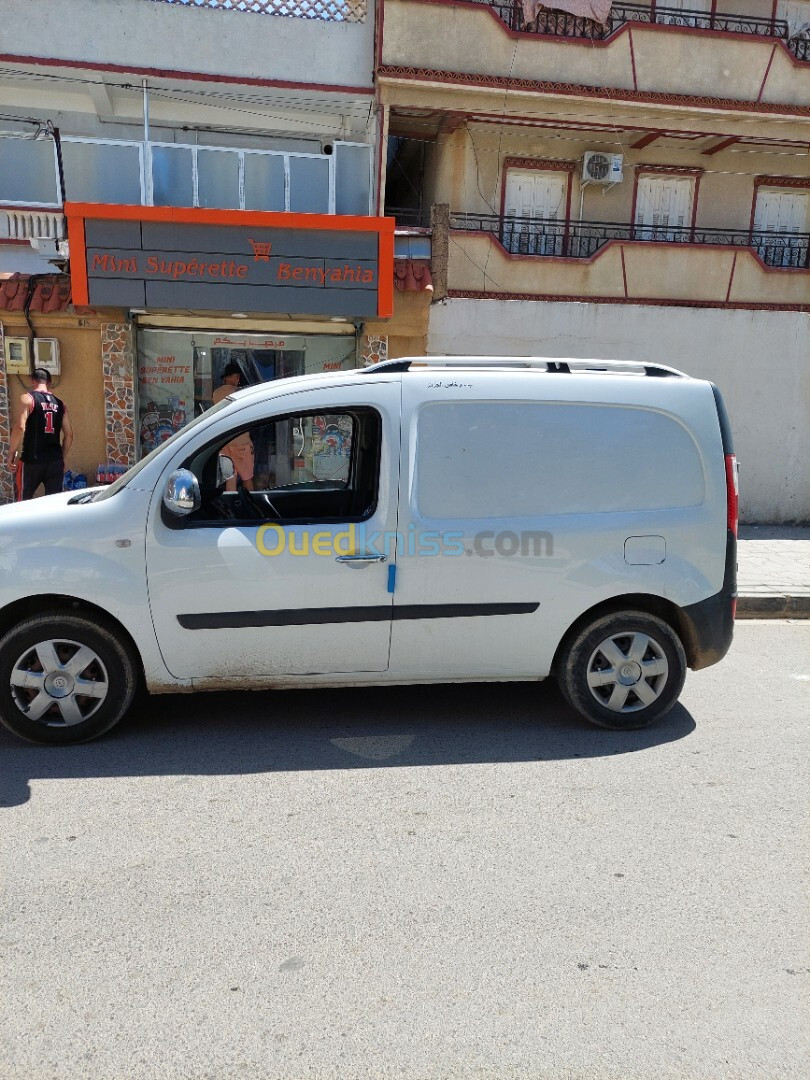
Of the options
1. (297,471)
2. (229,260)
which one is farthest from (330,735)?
(229,260)

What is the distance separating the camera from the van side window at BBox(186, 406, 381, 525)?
4152mm

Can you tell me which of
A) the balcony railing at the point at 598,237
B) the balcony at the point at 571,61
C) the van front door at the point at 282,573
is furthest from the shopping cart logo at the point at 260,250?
the van front door at the point at 282,573

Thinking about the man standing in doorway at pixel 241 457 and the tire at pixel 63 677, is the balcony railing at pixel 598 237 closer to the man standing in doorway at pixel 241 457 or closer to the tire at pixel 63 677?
the man standing in doorway at pixel 241 457

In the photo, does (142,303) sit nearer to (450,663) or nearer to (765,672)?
(450,663)

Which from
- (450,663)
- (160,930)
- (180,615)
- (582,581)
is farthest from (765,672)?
(160,930)

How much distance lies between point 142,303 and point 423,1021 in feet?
30.3

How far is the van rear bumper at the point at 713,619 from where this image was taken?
436cm

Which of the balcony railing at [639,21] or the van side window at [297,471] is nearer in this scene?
the van side window at [297,471]

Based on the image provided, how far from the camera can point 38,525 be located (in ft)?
12.8

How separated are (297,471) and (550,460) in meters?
1.55

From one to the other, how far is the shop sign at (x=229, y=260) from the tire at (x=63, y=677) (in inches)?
269

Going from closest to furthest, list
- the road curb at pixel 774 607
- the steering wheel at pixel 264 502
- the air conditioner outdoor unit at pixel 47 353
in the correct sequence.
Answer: the steering wheel at pixel 264 502
the road curb at pixel 774 607
the air conditioner outdoor unit at pixel 47 353

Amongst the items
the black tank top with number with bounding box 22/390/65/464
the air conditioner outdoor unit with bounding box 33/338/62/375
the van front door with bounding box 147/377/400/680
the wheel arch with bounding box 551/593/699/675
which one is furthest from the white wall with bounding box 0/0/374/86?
the wheel arch with bounding box 551/593/699/675

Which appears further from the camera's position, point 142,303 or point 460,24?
point 460,24
